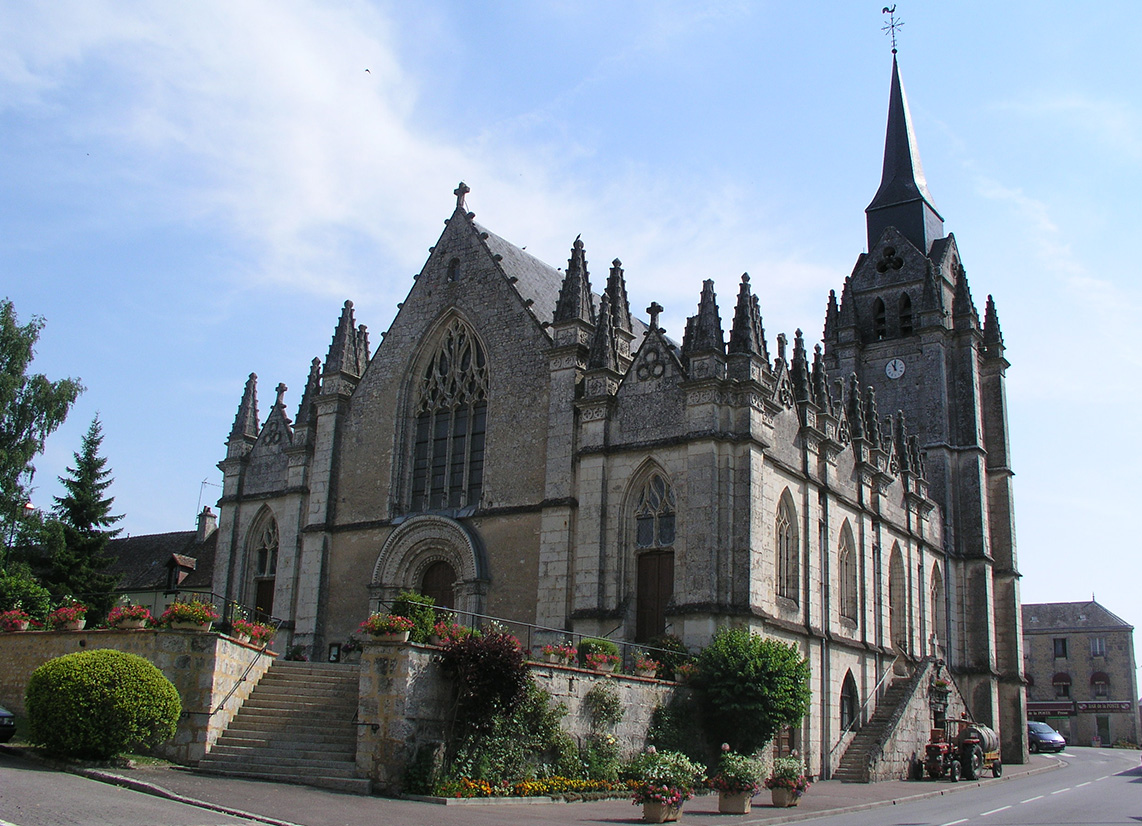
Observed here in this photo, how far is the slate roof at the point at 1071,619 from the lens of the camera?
75.2 meters

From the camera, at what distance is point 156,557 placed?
1825 inches

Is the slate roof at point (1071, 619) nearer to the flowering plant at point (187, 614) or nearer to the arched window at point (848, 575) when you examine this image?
the arched window at point (848, 575)

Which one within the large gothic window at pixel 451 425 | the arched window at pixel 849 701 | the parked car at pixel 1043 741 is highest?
the large gothic window at pixel 451 425

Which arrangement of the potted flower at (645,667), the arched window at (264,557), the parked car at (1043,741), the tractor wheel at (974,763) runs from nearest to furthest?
the potted flower at (645,667) → the tractor wheel at (974,763) → the arched window at (264,557) → the parked car at (1043,741)

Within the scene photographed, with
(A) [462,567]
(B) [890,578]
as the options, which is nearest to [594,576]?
(A) [462,567]

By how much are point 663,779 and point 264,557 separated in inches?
830

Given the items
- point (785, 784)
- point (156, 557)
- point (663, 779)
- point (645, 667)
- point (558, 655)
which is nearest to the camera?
point (663, 779)

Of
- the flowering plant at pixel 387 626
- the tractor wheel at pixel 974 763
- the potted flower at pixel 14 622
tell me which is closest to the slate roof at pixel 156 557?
the potted flower at pixel 14 622

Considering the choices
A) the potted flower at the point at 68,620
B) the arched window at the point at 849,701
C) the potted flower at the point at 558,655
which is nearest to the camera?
the potted flower at the point at 558,655

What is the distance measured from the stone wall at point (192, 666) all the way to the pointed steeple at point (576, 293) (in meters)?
12.1

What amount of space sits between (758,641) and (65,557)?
85.3ft

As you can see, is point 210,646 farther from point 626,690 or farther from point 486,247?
point 486,247

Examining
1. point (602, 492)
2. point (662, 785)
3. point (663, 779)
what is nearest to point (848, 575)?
point (602, 492)

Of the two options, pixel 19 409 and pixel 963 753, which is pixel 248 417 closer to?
pixel 19 409
